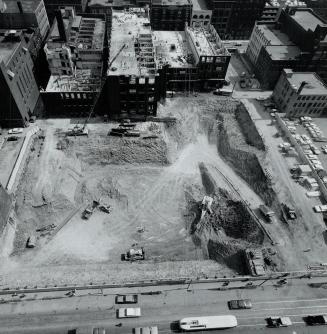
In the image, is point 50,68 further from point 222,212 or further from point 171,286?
point 171,286

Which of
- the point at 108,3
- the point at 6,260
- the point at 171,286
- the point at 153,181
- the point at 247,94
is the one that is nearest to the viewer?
the point at 171,286

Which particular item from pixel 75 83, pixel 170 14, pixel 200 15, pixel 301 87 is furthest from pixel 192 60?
pixel 75 83

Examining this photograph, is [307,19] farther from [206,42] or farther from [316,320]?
[316,320]

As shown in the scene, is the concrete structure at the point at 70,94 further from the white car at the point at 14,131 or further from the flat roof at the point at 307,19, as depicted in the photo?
the flat roof at the point at 307,19

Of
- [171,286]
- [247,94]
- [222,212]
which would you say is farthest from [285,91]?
[171,286]

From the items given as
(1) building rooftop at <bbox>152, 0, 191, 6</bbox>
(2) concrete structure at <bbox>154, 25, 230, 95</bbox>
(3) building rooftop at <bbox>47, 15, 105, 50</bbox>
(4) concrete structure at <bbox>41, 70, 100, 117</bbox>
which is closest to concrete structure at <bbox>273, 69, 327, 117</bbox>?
(2) concrete structure at <bbox>154, 25, 230, 95</bbox>

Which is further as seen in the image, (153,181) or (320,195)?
(153,181)

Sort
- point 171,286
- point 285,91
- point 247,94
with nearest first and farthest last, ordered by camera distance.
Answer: point 171,286
point 285,91
point 247,94
